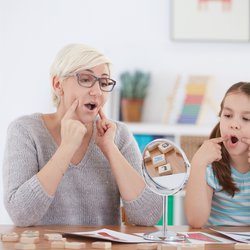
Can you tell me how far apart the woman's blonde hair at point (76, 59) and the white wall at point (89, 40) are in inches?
90.0

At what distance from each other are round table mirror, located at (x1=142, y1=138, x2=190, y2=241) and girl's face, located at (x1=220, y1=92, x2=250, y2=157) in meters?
0.53

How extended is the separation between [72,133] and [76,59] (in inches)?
10.2

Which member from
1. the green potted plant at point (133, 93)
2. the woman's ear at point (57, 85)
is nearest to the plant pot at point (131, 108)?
the green potted plant at point (133, 93)

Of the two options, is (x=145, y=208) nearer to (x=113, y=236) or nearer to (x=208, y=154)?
(x=208, y=154)

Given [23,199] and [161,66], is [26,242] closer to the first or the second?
[23,199]

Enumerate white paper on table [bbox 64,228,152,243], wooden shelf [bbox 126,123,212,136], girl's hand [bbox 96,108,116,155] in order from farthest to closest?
wooden shelf [bbox 126,123,212,136], girl's hand [bbox 96,108,116,155], white paper on table [bbox 64,228,152,243]

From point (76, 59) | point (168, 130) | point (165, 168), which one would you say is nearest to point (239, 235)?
point (165, 168)

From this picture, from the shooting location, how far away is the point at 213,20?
184 inches

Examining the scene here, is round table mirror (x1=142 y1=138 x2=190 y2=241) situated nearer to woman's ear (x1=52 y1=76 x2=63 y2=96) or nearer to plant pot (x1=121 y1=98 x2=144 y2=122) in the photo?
woman's ear (x1=52 y1=76 x2=63 y2=96)

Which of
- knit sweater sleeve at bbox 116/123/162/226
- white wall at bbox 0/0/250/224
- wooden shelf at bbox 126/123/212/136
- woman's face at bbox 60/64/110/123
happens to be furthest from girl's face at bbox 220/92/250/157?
white wall at bbox 0/0/250/224

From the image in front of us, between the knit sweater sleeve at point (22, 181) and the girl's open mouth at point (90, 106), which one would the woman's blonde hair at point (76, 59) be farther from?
the knit sweater sleeve at point (22, 181)

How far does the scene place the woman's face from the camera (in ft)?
7.52

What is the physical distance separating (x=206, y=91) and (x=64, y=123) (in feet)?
8.00

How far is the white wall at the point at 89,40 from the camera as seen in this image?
4.62 m
